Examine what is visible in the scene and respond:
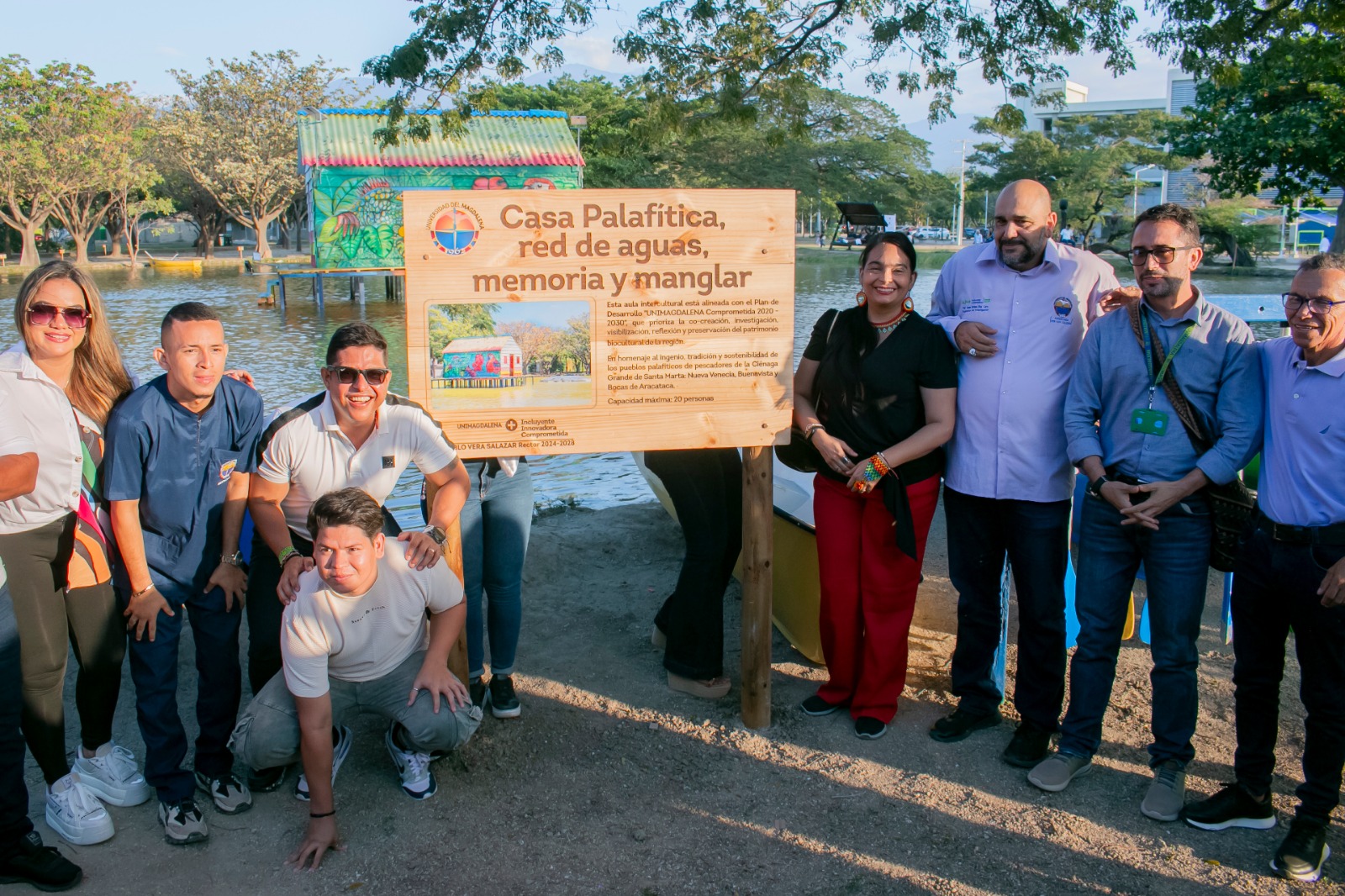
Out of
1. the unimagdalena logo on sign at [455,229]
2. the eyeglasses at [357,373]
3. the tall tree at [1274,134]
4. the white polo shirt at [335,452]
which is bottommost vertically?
the white polo shirt at [335,452]

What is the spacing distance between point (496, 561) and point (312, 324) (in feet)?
65.9

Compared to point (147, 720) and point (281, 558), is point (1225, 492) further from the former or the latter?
point (147, 720)

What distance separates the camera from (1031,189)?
12.3ft

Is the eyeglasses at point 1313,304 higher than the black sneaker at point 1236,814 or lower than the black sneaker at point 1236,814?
higher

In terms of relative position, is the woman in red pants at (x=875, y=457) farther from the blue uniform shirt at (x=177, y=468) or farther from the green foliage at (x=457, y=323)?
the blue uniform shirt at (x=177, y=468)

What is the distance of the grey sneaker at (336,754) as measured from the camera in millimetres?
3625

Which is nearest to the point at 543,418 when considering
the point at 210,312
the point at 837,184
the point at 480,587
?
the point at 480,587

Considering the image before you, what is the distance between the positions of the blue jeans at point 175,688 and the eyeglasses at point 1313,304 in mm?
3631

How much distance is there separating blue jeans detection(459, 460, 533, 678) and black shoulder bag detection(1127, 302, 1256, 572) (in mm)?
2467

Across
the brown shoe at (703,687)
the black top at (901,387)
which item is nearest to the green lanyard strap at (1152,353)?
the black top at (901,387)

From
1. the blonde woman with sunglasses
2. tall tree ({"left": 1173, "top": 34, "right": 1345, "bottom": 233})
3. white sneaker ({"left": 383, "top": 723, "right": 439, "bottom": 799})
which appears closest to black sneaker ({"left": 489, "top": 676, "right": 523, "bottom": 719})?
white sneaker ({"left": 383, "top": 723, "right": 439, "bottom": 799})

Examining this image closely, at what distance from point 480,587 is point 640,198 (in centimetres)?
170

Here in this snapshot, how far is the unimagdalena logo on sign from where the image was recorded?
11.7 feet

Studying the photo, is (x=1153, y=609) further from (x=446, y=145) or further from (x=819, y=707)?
(x=446, y=145)
